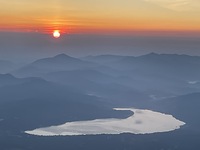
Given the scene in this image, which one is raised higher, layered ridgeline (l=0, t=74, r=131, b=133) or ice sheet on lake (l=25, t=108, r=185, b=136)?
layered ridgeline (l=0, t=74, r=131, b=133)

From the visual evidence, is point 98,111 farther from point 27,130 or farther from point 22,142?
point 22,142

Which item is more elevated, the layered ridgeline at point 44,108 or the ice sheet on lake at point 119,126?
the layered ridgeline at point 44,108

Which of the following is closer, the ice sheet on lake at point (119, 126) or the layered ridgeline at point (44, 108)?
the ice sheet on lake at point (119, 126)

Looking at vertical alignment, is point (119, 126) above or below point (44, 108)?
below

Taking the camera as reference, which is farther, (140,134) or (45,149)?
(140,134)

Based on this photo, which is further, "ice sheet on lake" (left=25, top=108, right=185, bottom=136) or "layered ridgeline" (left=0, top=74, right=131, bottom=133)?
"layered ridgeline" (left=0, top=74, right=131, bottom=133)

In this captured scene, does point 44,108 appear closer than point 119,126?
No

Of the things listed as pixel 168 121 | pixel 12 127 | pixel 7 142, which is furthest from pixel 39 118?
pixel 168 121

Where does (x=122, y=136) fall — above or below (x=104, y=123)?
below
